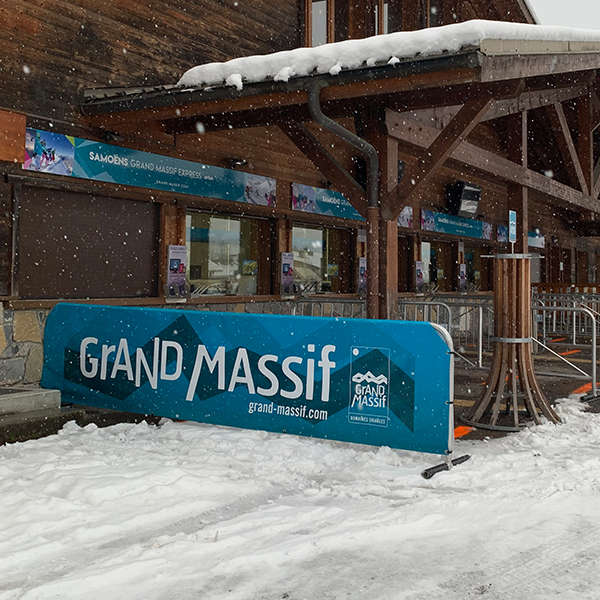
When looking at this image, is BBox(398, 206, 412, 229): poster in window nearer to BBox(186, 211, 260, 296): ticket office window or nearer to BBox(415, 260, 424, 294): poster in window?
BBox(415, 260, 424, 294): poster in window

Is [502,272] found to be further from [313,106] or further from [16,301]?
[16,301]

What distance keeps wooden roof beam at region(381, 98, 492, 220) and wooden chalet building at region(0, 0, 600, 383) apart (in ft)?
0.08

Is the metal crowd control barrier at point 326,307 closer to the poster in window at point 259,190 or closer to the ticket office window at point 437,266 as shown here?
the poster in window at point 259,190

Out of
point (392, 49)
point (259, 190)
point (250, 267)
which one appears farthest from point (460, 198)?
point (392, 49)

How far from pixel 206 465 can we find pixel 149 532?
1221mm

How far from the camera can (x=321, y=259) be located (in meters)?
13.5

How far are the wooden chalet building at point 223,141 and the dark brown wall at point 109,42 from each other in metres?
0.02

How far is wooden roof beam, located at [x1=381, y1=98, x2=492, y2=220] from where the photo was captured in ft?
25.6

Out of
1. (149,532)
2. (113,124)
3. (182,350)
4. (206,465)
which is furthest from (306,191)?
(149,532)

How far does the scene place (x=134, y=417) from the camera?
21.5ft

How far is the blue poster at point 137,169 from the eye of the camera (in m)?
8.37

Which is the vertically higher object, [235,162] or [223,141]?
[223,141]

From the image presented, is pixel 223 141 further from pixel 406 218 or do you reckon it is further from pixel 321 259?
pixel 406 218

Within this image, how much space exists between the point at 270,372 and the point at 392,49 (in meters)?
3.63
